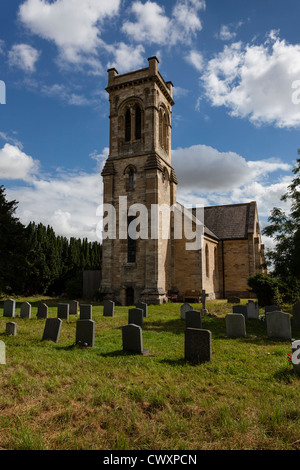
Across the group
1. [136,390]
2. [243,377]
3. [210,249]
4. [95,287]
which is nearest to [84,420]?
[136,390]

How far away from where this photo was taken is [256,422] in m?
3.69

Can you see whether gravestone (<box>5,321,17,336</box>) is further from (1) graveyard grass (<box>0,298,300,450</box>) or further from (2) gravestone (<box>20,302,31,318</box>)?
(2) gravestone (<box>20,302,31,318</box>)

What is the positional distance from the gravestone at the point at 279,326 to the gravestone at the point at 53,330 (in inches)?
259

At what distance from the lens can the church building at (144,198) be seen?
835 inches

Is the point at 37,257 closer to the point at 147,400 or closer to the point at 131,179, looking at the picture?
the point at 131,179

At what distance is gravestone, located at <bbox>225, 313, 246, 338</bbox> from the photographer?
9086 millimetres

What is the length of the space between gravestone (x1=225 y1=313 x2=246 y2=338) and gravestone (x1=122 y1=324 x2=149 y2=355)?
3.32 meters

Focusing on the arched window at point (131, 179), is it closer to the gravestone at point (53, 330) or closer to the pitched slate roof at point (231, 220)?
the pitched slate roof at point (231, 220)

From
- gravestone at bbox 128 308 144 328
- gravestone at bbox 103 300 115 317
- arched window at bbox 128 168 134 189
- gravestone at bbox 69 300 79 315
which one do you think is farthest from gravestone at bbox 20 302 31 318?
arched window at bbox 128 168 134 189

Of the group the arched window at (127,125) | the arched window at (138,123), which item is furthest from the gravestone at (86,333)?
the arched window at (127,125)

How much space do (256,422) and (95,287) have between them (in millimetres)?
22254

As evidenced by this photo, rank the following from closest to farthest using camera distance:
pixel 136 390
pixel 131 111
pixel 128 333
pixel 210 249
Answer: pixel 136 390, pixel 128 333, pixel 131 111, pixel 210 249

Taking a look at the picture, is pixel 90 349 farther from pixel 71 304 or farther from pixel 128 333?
pixel 71 304

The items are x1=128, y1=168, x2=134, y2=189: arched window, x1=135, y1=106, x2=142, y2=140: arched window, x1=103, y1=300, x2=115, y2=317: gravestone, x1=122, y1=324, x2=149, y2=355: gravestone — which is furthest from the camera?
x1=135, y1=106, x2=142, y2=140: arched window
